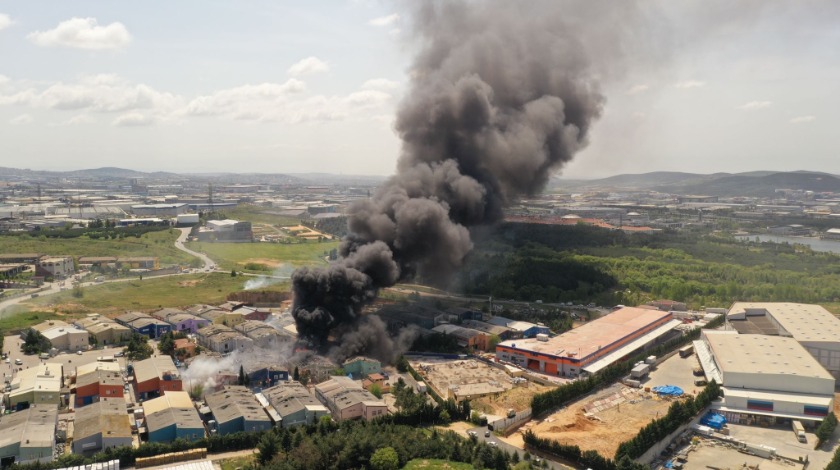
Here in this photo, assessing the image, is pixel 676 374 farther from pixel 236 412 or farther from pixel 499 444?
pixel 236 412

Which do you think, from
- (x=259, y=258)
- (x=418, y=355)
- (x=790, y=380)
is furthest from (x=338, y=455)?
(x=259, y=258)

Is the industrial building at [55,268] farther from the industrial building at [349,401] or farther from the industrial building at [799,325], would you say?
the industrial building at [799,325]

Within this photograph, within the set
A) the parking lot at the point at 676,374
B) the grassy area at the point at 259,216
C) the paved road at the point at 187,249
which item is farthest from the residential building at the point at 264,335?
the grassy area at the point at 259,216

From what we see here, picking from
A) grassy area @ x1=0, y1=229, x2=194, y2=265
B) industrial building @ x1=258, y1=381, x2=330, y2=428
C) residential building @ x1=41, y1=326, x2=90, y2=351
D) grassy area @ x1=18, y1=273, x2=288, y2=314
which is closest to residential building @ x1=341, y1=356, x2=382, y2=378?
industrial building @ x1=258, y1=381, x2=330, y2=428

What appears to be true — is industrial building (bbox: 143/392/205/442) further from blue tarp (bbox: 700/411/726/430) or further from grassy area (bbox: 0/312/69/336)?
blue tarp (bbox: 700/411/726/430)

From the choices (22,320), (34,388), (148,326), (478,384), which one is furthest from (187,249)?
(478,384)
